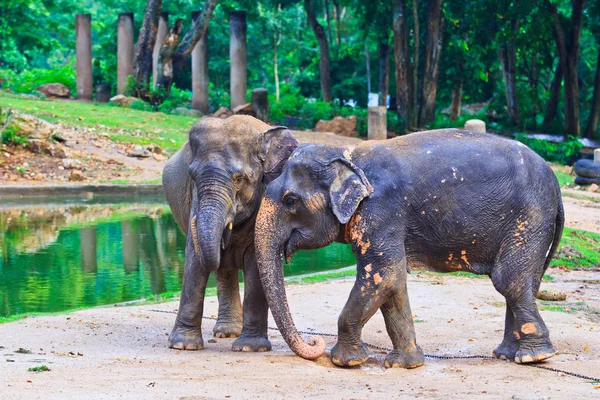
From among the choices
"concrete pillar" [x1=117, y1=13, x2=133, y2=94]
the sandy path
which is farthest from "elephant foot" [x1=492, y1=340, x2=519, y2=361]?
"concrete pillar" [x1=117, y1=13, x2=133, y2=94]

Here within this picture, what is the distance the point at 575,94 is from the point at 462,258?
21762 millimetres

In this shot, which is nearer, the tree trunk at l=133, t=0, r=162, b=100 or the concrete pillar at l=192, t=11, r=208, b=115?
the tree trunk at l=133, t=0, r=162, b=100

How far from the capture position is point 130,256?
13875 mm

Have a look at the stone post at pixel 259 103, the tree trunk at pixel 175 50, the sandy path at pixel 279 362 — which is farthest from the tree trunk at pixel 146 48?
the sandy path at pixel 279 362

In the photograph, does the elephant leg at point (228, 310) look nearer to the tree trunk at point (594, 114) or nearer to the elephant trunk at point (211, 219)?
the elephant trunk at point (211, 219)

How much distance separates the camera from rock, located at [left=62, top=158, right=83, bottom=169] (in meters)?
21.8

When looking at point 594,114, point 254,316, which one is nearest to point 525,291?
point 254,316

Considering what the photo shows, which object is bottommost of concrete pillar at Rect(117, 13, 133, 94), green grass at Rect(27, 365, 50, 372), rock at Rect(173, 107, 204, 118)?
green grass at Rect(27, 365, 50, 372)

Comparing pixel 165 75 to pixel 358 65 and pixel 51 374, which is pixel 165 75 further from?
pixel 51 374

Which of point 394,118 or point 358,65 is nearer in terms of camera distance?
point 394,118

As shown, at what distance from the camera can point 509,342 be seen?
7641mm

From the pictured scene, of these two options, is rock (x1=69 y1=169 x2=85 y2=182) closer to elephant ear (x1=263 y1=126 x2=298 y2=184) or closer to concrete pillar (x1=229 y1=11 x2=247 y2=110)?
concrete pillar (x1=229 y1=11 x2=247 y2=110)

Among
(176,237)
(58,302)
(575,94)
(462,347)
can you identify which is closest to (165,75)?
(575,94)

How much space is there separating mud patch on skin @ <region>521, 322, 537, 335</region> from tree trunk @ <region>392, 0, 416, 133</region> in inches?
887
